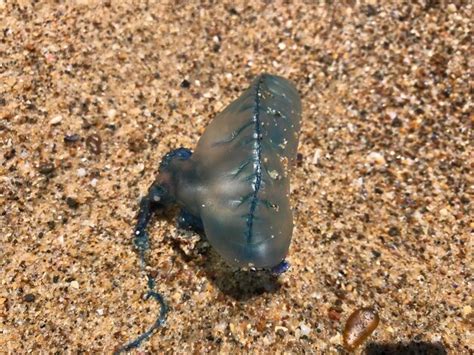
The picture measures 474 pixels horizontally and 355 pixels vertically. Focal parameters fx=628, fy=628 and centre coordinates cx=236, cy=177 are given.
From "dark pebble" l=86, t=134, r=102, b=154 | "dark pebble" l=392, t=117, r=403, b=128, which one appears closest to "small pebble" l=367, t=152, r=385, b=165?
"dark pebble" l=392, t=117, r=403, b=128

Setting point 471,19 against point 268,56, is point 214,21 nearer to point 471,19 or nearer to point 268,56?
point 268,56

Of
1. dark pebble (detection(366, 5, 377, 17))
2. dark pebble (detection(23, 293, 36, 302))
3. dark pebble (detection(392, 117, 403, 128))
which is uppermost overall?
dark pebble (detection(366, 5, 377, 17))

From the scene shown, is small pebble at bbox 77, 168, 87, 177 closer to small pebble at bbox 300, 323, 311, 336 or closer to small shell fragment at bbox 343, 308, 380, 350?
small pebble at bbox 300, 323, 311, 336

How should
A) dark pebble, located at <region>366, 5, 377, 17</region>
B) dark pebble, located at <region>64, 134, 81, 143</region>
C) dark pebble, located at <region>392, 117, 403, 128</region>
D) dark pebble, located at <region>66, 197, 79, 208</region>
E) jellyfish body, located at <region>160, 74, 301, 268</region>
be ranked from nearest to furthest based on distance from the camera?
jellyfish body, located at <region>160, 74, 301, 268</region> → dark pebble, located at <region>66, 197, 79, 208</region> → dark pebble, located at <region>64, 134, 81, 143</region> → dark pebble, located at <region>392, 117, 403, 128</region> → dark pebble, located at <region>366, 5, 377, 17</region>

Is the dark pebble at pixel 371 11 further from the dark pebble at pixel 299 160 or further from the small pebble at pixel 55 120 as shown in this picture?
the small pebble at pixel 55 120

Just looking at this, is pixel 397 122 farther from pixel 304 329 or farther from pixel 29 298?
pixel 29 298

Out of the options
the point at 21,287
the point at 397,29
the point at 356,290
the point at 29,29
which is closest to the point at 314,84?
the point at 397,29

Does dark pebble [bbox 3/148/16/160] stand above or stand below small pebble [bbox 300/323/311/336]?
above

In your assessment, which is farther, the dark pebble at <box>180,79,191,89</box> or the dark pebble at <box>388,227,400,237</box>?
the dark pebble at <box>180,79,191,89</box>
